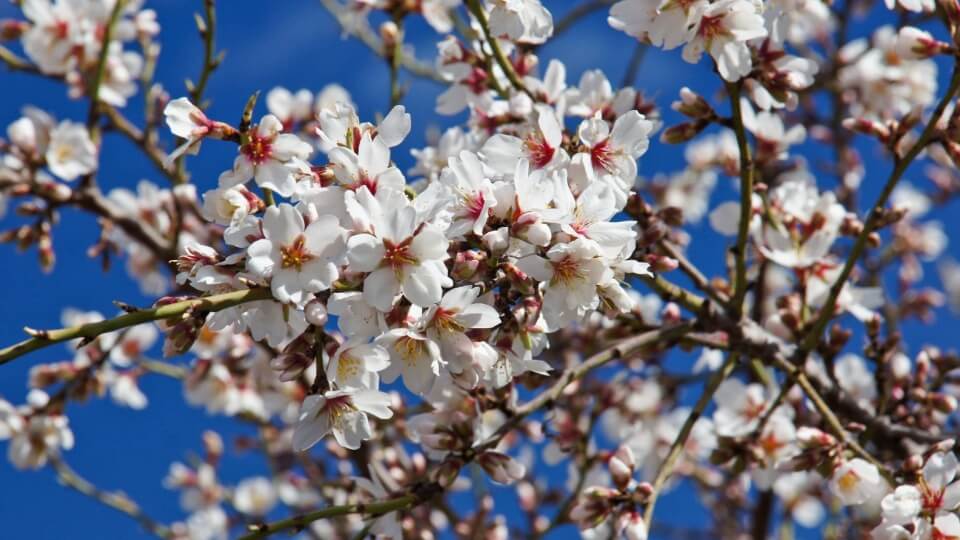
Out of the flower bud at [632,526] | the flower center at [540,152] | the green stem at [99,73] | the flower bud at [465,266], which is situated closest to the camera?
the flower bud at [465,266]

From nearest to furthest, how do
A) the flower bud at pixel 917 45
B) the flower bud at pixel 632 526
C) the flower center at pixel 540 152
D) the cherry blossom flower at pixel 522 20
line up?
the flower center at pixel 540 152 < the flower bud at pixel 632 526 < the cherry blossom flower at pixel 522 20 < the flower bud at pixel 917 45

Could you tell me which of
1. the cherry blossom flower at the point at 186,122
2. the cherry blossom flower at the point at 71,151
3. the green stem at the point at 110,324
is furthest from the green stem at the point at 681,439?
the cherry blossom flower at the point at 71,151

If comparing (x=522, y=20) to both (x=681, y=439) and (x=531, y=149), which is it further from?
(x=681, y=439)

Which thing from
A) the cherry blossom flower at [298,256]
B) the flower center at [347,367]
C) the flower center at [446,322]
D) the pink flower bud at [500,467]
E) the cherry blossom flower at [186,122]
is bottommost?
the pink flower bud at [500,467]

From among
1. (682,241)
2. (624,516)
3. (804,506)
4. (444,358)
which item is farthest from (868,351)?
(804,506)

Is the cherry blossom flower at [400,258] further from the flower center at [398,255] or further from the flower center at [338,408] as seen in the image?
the flower center at [338,408]

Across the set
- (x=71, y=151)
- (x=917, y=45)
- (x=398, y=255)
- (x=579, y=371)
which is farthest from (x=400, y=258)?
(x=71, y=151)

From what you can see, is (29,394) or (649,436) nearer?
(29,394)

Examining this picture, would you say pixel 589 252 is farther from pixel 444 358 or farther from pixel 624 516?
pixel 624 516
